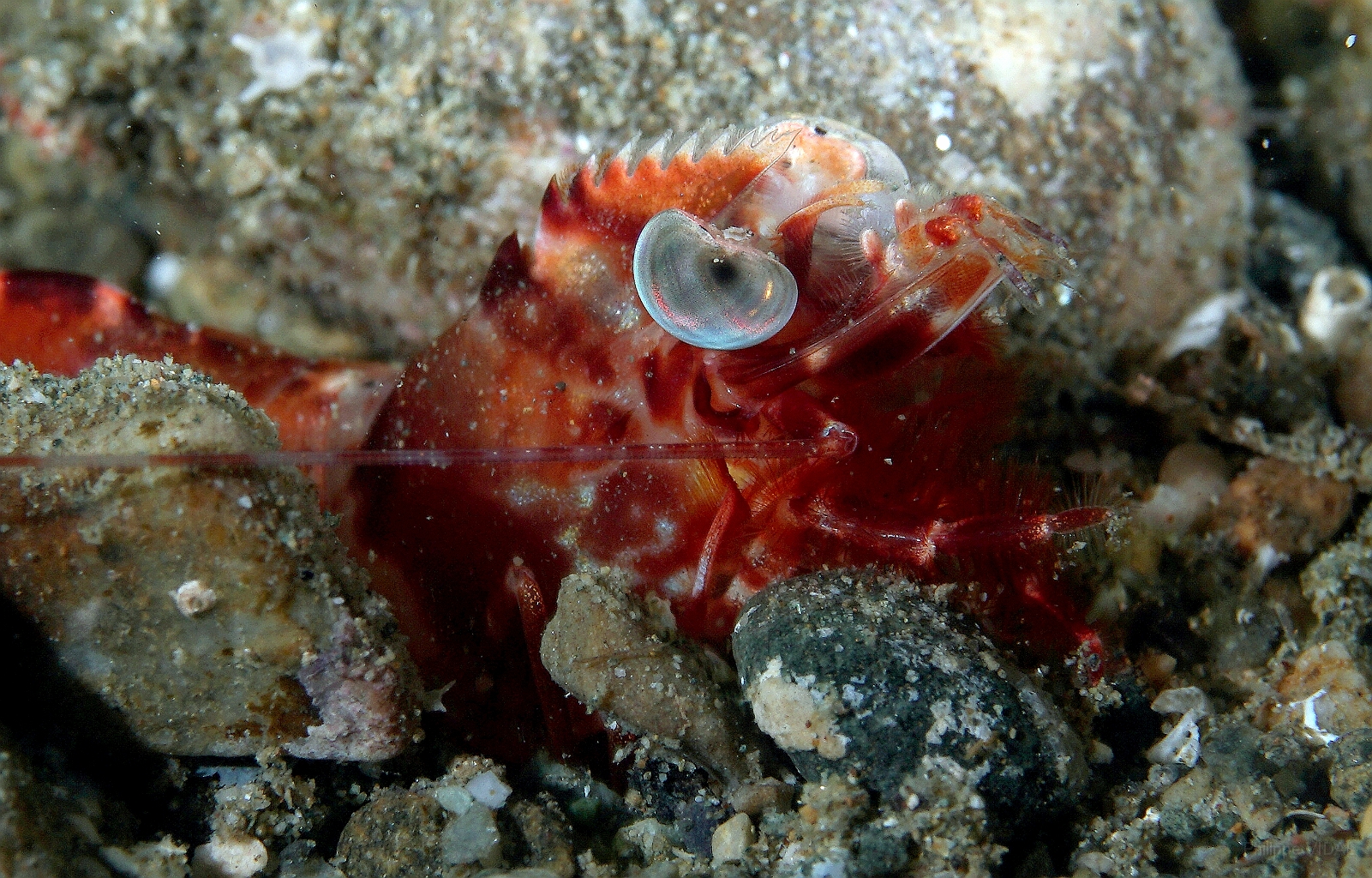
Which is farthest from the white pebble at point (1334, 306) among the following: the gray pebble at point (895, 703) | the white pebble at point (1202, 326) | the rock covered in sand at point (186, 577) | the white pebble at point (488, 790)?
the rock covered in sand at point (186, 577)

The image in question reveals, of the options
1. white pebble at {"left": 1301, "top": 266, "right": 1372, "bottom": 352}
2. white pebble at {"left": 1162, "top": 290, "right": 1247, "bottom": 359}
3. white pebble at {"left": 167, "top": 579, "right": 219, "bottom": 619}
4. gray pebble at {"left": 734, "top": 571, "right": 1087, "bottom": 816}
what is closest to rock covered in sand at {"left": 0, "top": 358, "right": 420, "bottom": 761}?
white pebble at {"left": 167, "top": 579, "right": 219, "bottom": 619}

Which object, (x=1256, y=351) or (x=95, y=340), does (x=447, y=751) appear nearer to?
(x=95, y=340)

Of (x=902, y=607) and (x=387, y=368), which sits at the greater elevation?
(x=902, y=607)

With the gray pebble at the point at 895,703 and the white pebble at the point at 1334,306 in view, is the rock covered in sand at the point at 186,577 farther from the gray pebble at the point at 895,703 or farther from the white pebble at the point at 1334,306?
the white pebble at the point at 1334,306

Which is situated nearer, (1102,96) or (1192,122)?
(1102,96)

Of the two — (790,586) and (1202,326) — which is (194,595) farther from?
(1202,326)

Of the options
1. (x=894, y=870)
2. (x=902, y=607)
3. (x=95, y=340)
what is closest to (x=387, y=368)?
(x=95, y=340)

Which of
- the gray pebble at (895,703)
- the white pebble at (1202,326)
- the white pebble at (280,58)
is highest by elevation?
the white pebble at (280,58)

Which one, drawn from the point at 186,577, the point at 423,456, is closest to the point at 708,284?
the point at 423,456
